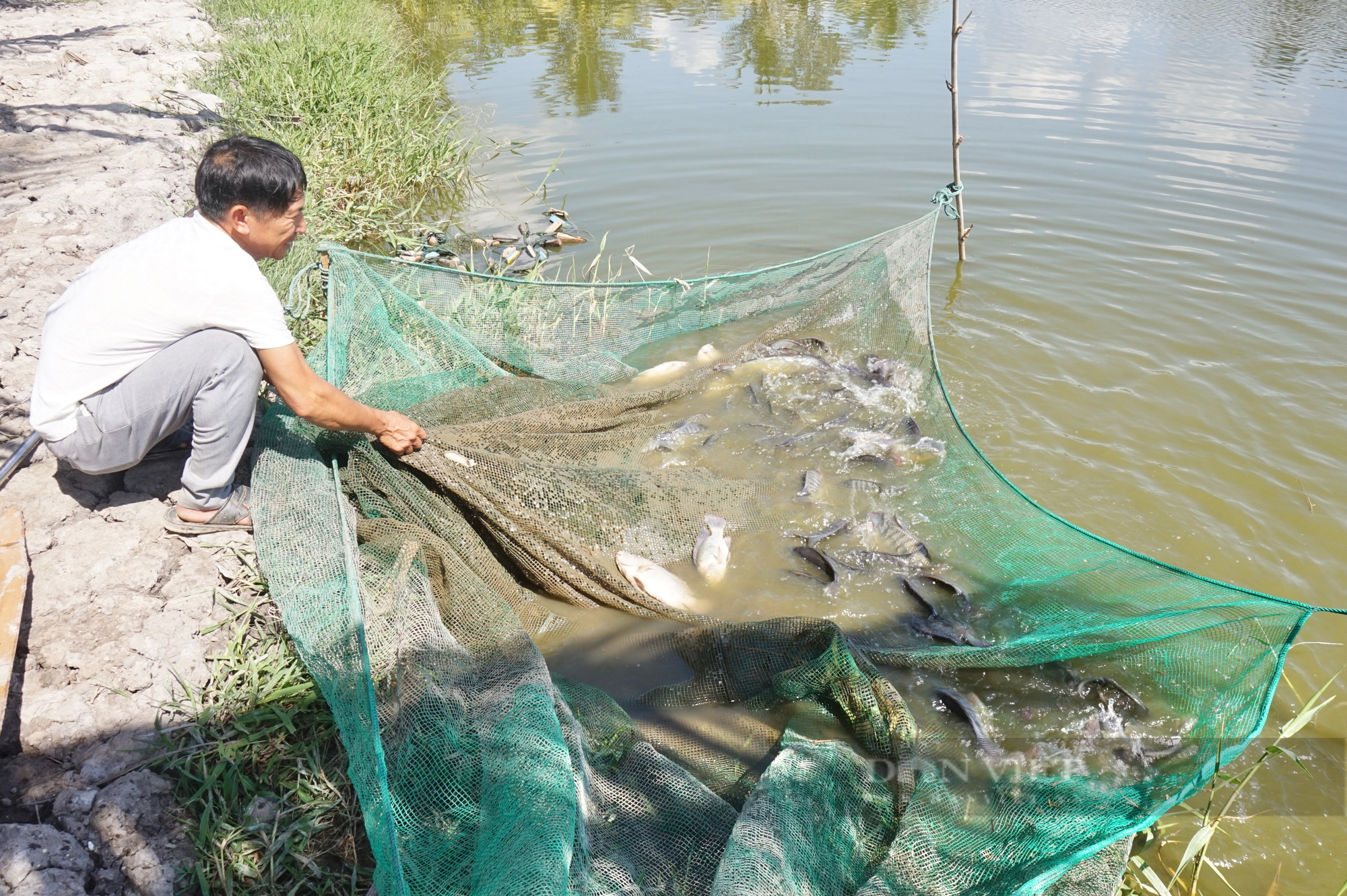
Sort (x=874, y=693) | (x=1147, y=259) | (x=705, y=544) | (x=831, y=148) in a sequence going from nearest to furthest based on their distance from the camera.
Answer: (x=874, y=693)
(x=705, y=544)
(x=1147, y=259)
(x=831, y=148)

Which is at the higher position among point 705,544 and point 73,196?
point 73,196

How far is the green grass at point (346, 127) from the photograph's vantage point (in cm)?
628

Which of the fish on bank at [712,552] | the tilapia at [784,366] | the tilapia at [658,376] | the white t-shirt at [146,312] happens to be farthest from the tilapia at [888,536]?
the white t-shirt at [146,312]

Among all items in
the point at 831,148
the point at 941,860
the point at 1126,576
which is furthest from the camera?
the point at 831,148

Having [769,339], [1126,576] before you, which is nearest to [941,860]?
[1126,576]

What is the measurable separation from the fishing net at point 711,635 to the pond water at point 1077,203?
2.50ft

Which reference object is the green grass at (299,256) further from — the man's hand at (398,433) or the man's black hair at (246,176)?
the man's black hair at (246,176)

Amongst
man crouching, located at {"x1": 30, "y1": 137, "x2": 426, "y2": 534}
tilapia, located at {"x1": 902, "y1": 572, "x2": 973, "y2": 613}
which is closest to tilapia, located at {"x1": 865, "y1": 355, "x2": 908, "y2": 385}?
tilapia, located at {"x1": 902, "y1": 572, "x2": 973, "y2": 613}

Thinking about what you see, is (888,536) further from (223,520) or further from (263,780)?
(223,520)

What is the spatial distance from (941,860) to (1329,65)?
501 inches

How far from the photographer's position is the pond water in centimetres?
412

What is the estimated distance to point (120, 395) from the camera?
9.36 ft

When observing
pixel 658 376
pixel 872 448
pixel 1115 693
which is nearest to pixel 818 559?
pixel 872 448

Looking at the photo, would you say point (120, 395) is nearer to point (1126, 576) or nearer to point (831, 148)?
point (1126, 576)
